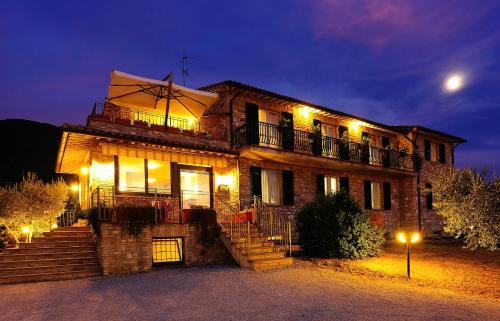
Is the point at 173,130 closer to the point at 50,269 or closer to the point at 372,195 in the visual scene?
the point at 50,269

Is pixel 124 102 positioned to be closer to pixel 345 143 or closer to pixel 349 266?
pixel 349 266

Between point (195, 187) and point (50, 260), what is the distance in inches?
257

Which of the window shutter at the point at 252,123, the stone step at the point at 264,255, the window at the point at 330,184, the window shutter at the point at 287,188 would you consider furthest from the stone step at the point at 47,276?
the window at the point at 330,184

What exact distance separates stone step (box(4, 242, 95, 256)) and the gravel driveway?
1813mm

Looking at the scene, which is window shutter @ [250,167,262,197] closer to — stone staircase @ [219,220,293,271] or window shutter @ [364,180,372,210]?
stone staircase @ [219,220,293,271]

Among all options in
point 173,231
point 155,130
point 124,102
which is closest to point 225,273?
point 173,231

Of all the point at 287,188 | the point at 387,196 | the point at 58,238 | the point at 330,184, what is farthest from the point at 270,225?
the point at 387,196

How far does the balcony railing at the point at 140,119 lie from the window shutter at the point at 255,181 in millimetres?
3081

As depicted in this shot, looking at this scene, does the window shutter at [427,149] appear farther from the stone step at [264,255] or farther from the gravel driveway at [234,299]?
the gravel driveway at [234,299]

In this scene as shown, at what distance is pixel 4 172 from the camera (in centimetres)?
3581

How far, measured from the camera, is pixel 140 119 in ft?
56.3

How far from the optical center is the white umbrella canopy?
14.7m

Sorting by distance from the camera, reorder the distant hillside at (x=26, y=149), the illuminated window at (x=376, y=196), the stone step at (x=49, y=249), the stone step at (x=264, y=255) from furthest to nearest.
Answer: the distant hillside at (x=26, y=149) → the illuminated window at (x=376, y=196) → the stone step at (x=264, y=255) → the stone step at (x=49, y=249)

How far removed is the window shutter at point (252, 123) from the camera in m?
18.4
